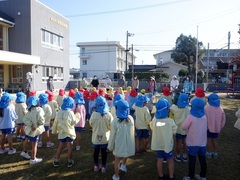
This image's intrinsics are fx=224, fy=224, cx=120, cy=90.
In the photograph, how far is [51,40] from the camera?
2253 cm

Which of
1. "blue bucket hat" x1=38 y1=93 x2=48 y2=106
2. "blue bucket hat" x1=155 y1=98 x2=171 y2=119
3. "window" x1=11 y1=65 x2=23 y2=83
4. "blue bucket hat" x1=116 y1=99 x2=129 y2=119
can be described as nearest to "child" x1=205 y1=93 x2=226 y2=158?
"blue bucket hat" x1=155 y1=98 x2=171 y2=119

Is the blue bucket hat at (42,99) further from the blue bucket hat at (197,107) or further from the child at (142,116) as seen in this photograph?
the blue bucket hat at (197,107)

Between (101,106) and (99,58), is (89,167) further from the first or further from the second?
(99,58)

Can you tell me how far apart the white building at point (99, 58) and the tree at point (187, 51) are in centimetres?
1283

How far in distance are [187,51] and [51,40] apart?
74.8ft

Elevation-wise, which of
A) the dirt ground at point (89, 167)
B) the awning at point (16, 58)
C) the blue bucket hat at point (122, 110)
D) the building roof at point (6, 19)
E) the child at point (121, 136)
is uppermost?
the building roof at point (6, 19)

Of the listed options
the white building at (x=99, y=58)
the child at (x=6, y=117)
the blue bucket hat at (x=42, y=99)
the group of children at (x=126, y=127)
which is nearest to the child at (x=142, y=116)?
the group of children at (x=126, y=127)

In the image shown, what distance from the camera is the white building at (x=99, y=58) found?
4553 centimetres

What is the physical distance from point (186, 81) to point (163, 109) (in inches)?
295

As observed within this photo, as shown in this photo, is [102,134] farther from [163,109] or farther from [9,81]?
[9,81]

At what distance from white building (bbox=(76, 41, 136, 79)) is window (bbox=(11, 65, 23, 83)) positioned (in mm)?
25766

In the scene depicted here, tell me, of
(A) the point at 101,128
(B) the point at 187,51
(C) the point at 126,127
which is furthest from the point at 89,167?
(B) the point at 187,51

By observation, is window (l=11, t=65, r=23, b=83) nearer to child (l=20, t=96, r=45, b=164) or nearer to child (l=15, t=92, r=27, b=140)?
child (l=15, t=92, r=27, b=140)

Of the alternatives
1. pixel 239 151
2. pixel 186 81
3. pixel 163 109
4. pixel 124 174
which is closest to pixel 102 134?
pixel 124 174
